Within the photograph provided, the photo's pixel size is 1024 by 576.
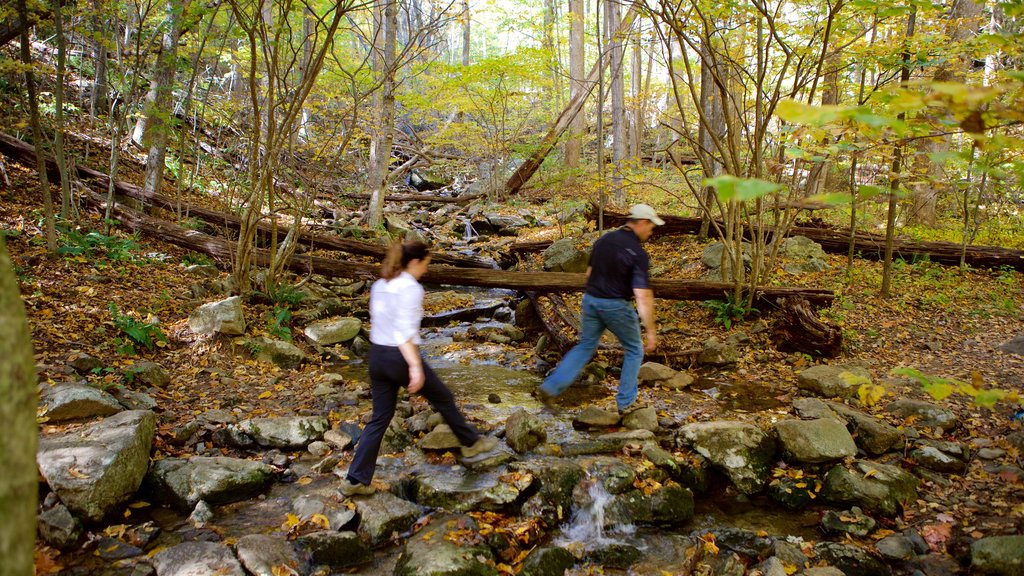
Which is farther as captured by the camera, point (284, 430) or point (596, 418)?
point (596, 418)

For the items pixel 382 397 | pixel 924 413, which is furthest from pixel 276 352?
pixel 924 413

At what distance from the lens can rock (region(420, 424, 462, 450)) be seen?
4.81 metres

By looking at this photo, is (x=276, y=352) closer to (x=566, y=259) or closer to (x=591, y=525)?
(x=591, y=525)

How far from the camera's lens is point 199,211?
10836mm

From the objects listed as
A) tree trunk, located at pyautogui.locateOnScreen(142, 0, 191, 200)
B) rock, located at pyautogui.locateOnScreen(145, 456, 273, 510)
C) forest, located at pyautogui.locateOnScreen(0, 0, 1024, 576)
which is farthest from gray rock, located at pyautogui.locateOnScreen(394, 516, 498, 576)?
tree trunk, located at pyautogui.locateOnScreen(142, 0, 191, 200)

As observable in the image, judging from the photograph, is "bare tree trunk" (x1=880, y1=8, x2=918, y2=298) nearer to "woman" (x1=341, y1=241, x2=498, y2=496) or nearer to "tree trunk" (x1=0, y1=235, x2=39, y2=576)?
"woman" (x1=341, y1=241, x2=498, y2=496)

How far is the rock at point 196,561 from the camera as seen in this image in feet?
10.4

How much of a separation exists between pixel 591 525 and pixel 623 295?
6.25 feet

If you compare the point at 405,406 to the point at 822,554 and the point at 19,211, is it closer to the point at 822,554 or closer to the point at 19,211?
the point at 822,554

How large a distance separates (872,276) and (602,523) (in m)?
8.10

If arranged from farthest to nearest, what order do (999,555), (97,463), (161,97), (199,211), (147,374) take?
(199,211)
(161,97)
(147,374)
(97,463)
(999,555)

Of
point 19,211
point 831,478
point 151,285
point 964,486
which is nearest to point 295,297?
point 151,285

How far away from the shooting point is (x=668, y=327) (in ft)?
26.1

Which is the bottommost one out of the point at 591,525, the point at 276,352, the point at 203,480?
the point at 591,525
